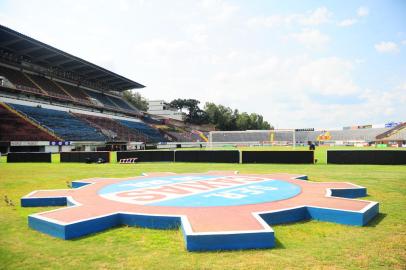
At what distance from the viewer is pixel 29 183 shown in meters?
15.6

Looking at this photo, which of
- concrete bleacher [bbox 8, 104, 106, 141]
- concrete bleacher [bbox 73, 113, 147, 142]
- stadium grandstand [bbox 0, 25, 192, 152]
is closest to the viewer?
stadium grandstand [bbox 0, 25, 192, 152]

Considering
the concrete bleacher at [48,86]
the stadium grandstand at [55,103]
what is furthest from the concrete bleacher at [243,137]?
the concrete bleacher at [48,86]

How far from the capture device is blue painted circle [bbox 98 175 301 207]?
8.99 m

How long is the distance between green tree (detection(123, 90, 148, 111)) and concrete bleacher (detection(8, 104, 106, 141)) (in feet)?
197

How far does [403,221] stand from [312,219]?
2.07 meters

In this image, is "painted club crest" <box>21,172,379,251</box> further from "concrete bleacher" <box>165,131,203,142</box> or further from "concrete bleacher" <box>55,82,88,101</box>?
"concrete bleacher" <box>165,131,203,142</box>

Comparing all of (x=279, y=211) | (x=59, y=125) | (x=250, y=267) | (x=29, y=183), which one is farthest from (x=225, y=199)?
(x=59, y=125)

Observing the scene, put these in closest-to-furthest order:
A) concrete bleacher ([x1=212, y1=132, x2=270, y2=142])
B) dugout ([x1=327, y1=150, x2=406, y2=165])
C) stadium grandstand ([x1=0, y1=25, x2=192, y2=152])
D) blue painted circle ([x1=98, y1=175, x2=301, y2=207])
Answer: blue painted circle ([x1=98, y1=175, x2=301, y2=207]), dugout ([x1=327, y1=150, x2=406, y2=165]), stadium grandstand ([x1=0, y1=25, x2=192, y2=152]), concrete bleacher ([x1=212, y1=132, x2=270, y2=142])

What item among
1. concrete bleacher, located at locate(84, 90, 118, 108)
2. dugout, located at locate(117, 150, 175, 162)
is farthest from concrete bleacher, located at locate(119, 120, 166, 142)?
dugout, located at locate(117, 150, 175, 162)

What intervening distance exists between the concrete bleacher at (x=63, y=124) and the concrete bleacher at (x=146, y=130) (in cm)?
1625

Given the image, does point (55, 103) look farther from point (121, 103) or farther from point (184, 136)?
point (184, 136)

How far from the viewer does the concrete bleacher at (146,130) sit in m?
75.5

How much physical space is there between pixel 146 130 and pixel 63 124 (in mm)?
28544

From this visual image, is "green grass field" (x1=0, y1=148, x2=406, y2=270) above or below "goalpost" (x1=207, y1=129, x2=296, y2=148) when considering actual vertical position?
below
